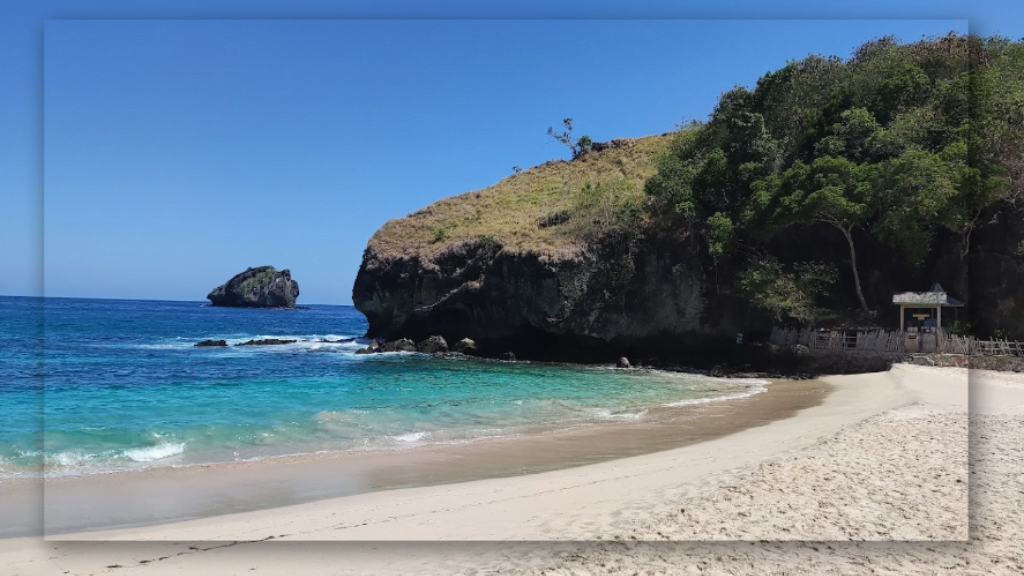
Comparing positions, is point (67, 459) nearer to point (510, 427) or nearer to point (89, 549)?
point (89, 549)

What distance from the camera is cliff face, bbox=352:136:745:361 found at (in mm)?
30422

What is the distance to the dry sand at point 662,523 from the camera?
542 centimetres

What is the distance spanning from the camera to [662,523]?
6363mm

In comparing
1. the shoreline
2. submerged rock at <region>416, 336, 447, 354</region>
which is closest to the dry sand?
the shoreline

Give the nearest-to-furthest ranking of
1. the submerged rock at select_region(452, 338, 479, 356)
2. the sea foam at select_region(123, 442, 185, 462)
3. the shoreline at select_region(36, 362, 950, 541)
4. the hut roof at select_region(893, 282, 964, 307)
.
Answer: the shoreline at select_region(36, 362, 950, 541), the sea foam at select_region(123, 442, 185, 462), the hut roof at select_region(893, 282, 964, 307), the submerged rock at select_region(452, 338, 479, 356)

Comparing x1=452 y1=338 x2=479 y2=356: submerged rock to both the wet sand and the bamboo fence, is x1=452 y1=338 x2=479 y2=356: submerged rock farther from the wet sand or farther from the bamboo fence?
the wet sand

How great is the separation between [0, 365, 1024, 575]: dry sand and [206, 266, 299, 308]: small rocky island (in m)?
111

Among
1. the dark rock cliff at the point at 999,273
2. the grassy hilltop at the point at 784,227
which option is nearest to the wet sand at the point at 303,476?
the grassy hilltop at the point at 784,227

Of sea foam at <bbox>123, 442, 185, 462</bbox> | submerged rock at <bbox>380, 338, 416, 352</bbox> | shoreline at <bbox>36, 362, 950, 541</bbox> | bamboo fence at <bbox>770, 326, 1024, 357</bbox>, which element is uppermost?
bamboo fence at <bbox>770, 326, 1024, 357</bbox>

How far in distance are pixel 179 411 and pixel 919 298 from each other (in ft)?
79.6

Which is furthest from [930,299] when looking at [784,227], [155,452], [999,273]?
[155,452]

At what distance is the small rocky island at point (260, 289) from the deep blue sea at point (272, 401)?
266 feet

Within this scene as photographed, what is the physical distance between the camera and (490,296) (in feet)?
112

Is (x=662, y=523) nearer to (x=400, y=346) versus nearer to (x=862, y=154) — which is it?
(x=862, y=154)
